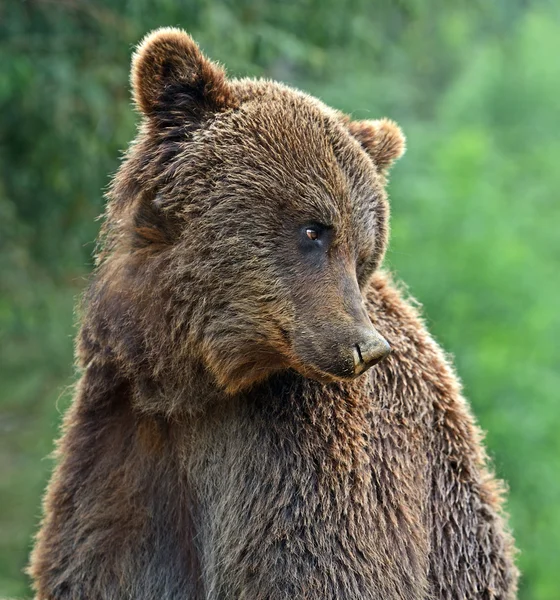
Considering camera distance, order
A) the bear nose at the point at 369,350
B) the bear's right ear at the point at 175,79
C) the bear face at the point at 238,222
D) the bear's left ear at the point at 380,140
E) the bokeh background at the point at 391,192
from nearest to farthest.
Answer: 1. the bear nose at the point at 369,350
2. the bear face at the point at 238,222
3. the bear's right ear at the point at 175,79
4. the bear's left ear at the point at 380,140
5. the bokeh background at the point at 391,192

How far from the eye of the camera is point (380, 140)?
451cm

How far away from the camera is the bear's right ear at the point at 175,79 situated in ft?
13.4

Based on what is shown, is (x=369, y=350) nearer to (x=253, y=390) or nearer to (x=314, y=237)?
(x=314, y=237)

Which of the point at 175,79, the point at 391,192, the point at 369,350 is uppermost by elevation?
the point at 391,192

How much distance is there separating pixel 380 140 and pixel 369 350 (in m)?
1.22

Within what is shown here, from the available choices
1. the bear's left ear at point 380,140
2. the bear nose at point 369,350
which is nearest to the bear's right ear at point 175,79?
the bear's left ear at point 380,140

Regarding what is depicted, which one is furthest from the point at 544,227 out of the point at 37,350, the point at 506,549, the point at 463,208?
the point at 506,549

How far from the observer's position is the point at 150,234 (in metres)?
4.18

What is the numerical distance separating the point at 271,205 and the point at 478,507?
1735 millimetres

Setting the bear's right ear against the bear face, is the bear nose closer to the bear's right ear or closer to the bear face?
the bear face

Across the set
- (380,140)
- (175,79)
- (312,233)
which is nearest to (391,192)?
(380,140)

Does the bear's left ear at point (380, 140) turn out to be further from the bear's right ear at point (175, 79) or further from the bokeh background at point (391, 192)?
the bokeh background at point (391, 192)

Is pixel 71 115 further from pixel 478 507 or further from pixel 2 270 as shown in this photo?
pixel 478 507

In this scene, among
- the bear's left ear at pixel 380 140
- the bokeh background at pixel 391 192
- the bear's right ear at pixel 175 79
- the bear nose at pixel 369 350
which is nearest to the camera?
the bear nose at pixel 369 350
